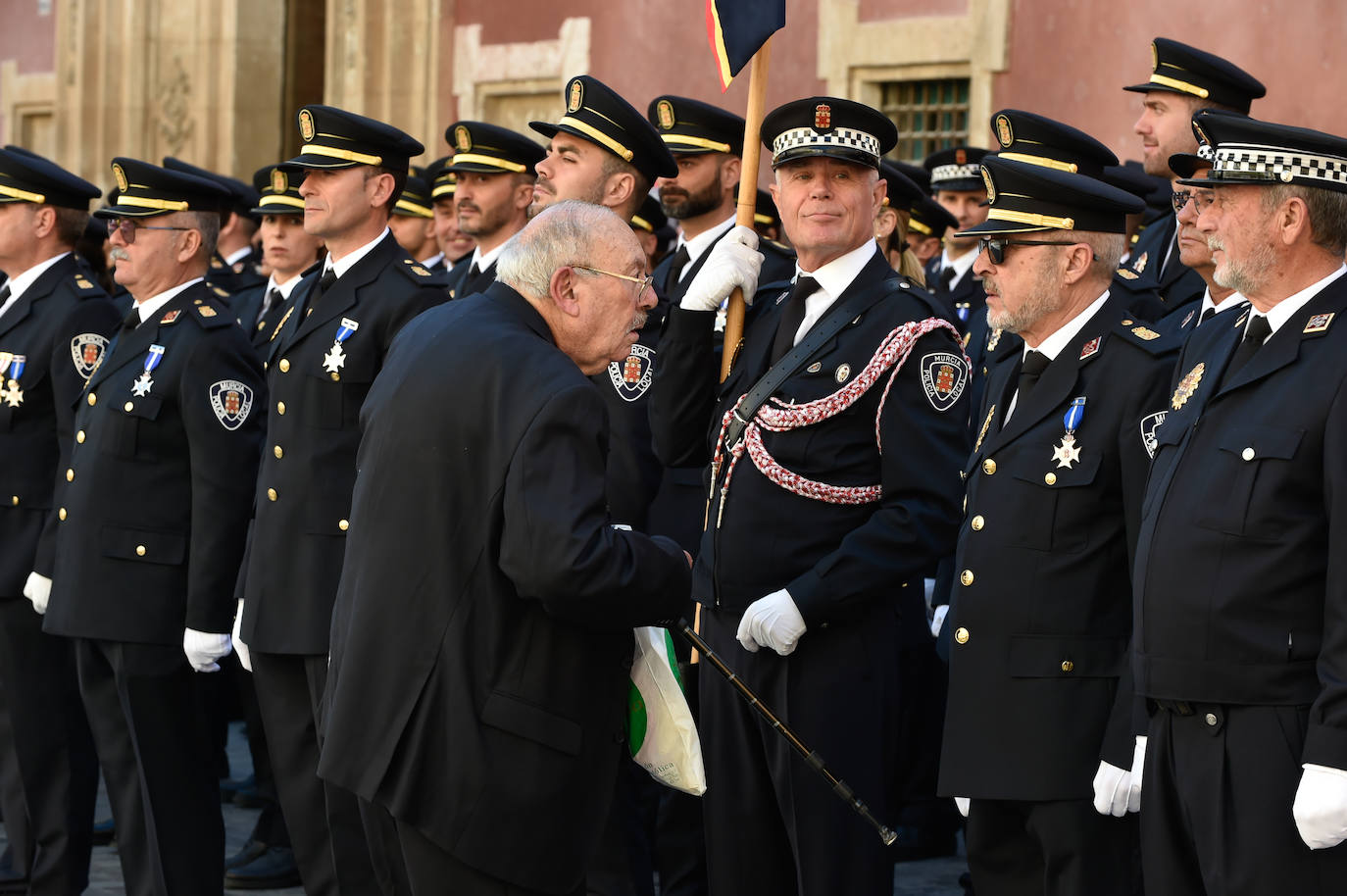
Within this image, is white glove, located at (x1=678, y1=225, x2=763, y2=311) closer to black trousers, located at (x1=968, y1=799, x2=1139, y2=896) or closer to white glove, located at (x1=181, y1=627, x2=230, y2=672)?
black trousers, located at (x1=968, y1=799, x2=1139, y2=896)

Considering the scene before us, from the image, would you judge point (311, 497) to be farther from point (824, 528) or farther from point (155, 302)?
point (824, 528)

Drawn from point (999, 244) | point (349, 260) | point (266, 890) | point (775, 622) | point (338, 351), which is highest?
point (999, 244)

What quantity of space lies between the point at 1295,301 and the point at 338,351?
2822 millimetres

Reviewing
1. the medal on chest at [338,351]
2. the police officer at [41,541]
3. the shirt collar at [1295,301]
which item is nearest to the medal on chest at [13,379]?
the police officer at [41,541]

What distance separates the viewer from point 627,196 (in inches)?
238

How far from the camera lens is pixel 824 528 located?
16.0 feet

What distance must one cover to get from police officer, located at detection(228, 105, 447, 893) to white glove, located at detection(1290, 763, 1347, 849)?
279 centimetres

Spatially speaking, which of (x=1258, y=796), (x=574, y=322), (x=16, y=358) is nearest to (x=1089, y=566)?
(x=1258, y=796)

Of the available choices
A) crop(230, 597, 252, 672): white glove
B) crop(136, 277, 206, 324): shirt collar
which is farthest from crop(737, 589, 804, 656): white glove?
crop(136, 277, 206, 324): shirt collar

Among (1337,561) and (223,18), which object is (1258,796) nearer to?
(1337,561)

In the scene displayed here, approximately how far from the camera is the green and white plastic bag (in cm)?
409

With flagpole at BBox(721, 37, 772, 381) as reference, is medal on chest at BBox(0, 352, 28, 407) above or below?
below

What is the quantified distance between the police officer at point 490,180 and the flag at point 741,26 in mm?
1299

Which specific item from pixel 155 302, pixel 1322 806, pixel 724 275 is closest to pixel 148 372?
pixel 155 302
